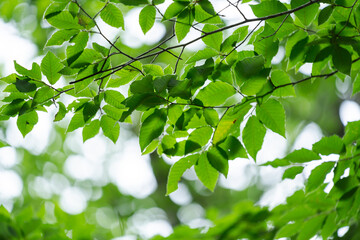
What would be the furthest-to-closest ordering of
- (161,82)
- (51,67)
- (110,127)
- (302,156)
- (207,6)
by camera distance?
(302,156)
(110,127)
(51,67)
(207,6)
(161,82)

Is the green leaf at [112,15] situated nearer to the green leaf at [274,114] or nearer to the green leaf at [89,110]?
the green leaf at [89,110]

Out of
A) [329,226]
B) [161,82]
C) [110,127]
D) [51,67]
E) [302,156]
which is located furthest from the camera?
[329,226]

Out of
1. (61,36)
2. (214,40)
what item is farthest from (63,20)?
(214,40)

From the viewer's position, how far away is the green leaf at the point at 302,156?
145 cm

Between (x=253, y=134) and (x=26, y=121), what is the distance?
82cm

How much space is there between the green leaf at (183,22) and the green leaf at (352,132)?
2.52 ft

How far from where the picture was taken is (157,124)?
1.13m

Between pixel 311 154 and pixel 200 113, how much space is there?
552 mm

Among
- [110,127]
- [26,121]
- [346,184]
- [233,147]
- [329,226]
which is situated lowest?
[329,226]

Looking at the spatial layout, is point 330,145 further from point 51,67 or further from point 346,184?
point 51,67

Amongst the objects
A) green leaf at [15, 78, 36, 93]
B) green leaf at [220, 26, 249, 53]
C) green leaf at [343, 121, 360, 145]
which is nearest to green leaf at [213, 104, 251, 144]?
green leaf at [220, 26, 249, 53]

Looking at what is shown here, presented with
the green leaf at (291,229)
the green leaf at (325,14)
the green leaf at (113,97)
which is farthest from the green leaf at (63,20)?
the green leaf at (291,229)

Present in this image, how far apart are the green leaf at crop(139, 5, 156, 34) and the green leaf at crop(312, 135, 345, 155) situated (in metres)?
0.78

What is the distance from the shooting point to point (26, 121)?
51.8 inches
